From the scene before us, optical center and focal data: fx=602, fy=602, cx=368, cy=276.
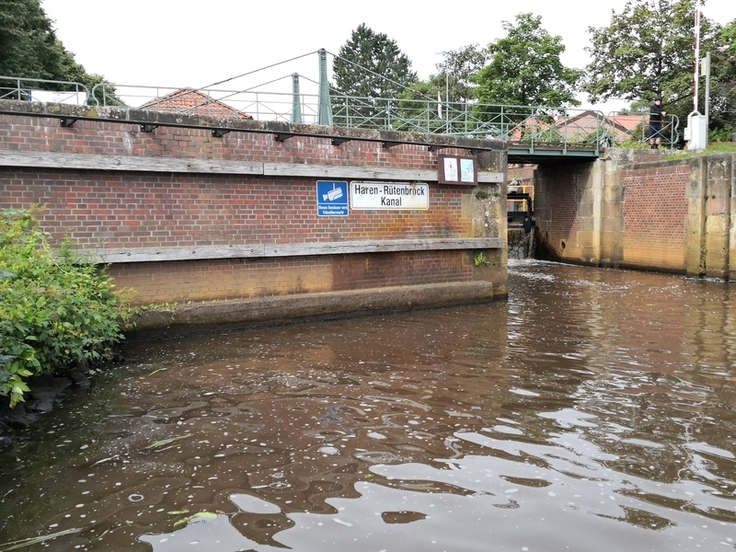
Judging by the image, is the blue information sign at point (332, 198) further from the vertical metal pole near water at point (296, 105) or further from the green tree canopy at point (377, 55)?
the green tree canopy at point (377, 55)

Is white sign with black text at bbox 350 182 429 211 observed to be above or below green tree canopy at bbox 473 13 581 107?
below

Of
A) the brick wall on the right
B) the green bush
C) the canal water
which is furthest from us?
the brick wall on the right

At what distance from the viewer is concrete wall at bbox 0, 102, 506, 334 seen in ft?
26.7

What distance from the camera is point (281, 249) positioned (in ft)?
32.3

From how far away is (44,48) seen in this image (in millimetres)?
27203

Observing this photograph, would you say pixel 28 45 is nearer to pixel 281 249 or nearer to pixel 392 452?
pixel 281 249

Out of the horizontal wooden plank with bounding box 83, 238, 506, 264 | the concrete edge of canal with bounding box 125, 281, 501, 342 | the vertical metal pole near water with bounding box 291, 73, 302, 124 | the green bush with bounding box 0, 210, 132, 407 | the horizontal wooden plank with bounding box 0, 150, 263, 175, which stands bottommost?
the concrete edge of canal with bounding box 125, 281, 501, 342

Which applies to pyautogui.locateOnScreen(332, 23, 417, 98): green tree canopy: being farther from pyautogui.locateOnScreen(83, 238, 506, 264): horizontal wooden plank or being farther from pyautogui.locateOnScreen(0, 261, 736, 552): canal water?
pyautogui.locateOnScreen(0, 261, 736, 552): canal water

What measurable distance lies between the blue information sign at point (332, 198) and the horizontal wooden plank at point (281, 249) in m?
0.55

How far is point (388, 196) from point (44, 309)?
21.5 feet

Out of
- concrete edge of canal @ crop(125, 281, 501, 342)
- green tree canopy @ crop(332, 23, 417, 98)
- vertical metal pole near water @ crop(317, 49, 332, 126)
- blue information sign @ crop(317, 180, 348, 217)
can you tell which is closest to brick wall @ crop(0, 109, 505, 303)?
blue information sign @ crop(317, 180, 348, 217)

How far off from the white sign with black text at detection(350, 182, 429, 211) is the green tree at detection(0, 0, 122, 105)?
37.8 feet

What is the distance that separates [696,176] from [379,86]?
55.6 meters

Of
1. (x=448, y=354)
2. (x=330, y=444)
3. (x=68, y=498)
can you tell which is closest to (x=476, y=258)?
(x=448, y=354)
